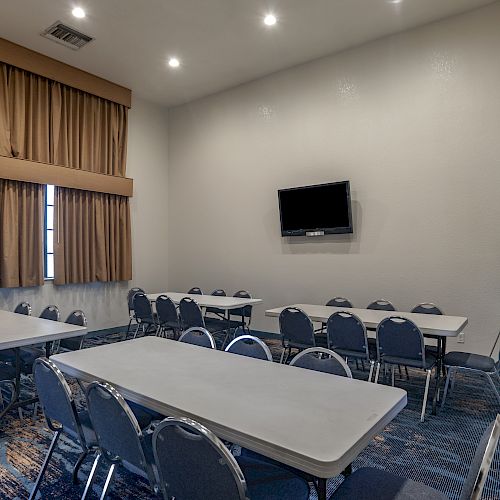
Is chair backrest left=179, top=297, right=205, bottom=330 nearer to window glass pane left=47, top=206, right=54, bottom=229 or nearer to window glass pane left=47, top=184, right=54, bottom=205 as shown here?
window glass pane left=47, top=206, right=54, bottom=229

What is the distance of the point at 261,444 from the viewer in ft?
4.22

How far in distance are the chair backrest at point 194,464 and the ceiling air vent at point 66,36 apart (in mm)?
5093

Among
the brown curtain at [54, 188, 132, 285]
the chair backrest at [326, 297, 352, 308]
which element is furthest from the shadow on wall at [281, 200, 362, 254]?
the brown curtain at [54, 188, 132, 285]

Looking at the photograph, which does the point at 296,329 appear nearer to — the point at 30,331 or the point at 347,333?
the point at 347,333

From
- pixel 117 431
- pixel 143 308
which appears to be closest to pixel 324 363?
pixel 117 431

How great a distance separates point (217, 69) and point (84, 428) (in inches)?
211

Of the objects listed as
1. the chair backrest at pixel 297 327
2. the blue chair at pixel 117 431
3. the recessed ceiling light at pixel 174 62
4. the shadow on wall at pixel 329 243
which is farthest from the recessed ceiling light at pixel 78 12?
the blue chair at pixel 117 431

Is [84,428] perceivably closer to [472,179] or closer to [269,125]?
[472,179]

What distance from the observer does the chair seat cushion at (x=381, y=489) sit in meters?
1.44

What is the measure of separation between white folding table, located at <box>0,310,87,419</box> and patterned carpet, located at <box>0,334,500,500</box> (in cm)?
37

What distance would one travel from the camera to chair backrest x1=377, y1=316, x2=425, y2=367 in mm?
3125

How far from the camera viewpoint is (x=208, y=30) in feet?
16.0

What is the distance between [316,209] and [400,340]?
2.68m

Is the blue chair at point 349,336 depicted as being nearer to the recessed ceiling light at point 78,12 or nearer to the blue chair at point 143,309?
the blue chair at point 143,309
